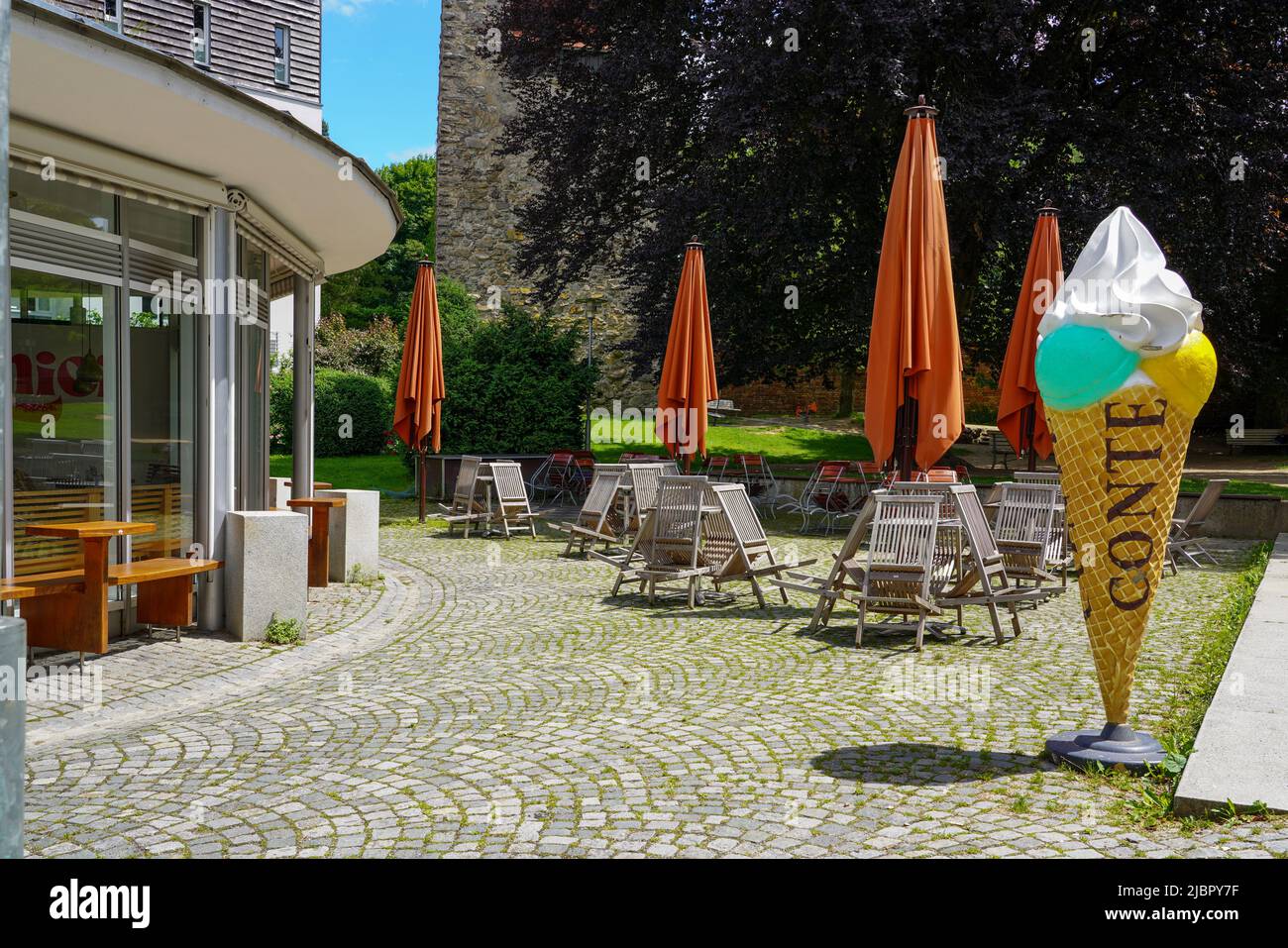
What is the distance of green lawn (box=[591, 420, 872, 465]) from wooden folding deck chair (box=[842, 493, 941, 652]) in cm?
1489

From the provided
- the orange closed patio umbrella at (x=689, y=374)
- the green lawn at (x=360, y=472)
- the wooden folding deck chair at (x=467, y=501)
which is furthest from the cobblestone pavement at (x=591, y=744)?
the green lawn at (x=360, y=472)

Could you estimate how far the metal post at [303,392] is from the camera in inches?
438

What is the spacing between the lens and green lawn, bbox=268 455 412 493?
68.6 feet

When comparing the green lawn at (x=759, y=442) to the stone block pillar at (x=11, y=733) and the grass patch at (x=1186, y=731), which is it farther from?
the stone block pillar at (x=11, y=733)

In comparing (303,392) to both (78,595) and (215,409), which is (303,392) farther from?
(78,595)

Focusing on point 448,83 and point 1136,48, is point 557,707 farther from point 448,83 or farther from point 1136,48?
A: point 448,83

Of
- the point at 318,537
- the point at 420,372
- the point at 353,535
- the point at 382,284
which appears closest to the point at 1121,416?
the point at 318,537

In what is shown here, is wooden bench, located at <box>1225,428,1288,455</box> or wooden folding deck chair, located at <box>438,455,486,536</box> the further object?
wooden bench, located at <box>1225,428,1288,455</box>

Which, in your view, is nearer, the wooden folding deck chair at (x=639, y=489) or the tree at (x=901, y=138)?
the wooden folding deck chair at (x=639, y=489)

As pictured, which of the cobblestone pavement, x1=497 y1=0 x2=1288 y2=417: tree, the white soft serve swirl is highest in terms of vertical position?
x1=497 y1=0 x2=1288 y2=417: tree

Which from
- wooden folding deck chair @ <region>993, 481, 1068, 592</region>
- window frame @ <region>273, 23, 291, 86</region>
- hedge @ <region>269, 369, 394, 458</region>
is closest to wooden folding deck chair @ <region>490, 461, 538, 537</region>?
wooden folding deck chair @ <region>993, 481, 1068, 592</region>

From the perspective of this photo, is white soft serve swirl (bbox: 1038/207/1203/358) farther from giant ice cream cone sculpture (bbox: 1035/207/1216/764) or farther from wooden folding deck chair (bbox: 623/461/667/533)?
wooden folding deck chair (bbox: 623/461/667/533)

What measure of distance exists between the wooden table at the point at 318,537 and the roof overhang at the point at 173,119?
2480 millimetres

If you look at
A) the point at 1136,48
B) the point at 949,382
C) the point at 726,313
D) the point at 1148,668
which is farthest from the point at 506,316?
the point at 1148,668
